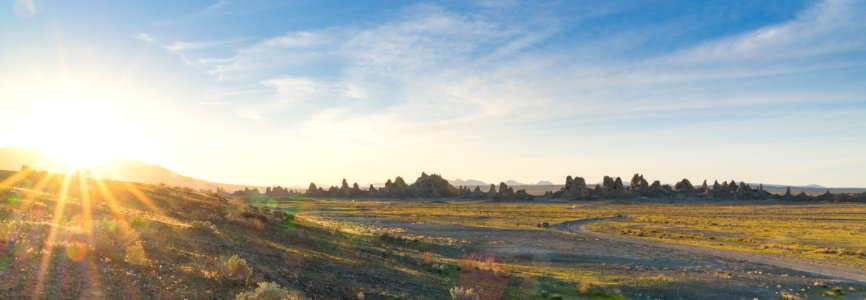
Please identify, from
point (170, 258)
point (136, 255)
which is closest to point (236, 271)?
point (170, 258)

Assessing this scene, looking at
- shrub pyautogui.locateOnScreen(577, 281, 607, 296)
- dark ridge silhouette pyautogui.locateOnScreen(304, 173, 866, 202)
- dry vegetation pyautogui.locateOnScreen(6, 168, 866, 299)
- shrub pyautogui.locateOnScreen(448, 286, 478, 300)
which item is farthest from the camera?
dark ridge silhouette pyautogui.locateOnScreen(304, 173, 866, 202)

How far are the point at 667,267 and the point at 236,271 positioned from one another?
31.3 meters

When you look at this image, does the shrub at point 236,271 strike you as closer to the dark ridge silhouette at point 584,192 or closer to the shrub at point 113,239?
the shrub at point 113,239

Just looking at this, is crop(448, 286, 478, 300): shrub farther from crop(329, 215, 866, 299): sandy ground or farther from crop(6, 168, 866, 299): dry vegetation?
crop(329, 215, 866, 299): sandy ground

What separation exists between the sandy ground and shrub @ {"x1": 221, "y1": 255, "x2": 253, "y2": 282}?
18.8m

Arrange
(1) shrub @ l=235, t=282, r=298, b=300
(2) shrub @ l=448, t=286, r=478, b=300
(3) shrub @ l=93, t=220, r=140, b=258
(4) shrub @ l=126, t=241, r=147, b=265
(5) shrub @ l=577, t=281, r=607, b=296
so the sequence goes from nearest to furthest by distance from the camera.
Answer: (1) shrub @ l=235, t=282, r=298, b=300
(4) shrub @ l=126, t=241, r=147, b=265
(3) shrub @ l=93, t=220, r=140, b=258
(2) shrub @ l=448, t=286, r=478, b=300
(5) shrub @ l=577, t=281, r=607, b=296

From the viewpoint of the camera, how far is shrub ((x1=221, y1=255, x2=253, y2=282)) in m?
14.1

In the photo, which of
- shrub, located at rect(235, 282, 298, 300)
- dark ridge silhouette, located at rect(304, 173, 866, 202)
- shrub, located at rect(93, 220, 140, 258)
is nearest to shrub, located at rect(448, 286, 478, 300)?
shrub, located at rect(235, 282, 298, 300)

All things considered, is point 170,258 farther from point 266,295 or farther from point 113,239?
point 266,295

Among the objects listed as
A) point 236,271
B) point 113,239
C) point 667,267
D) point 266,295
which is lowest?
point 667,267

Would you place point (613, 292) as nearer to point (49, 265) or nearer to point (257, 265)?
point (257, 265)

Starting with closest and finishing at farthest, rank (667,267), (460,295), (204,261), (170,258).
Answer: (170,258)
(204,261)
(460,295)
(667,267)

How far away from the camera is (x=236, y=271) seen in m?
14.6

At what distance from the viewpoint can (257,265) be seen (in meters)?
17.1
